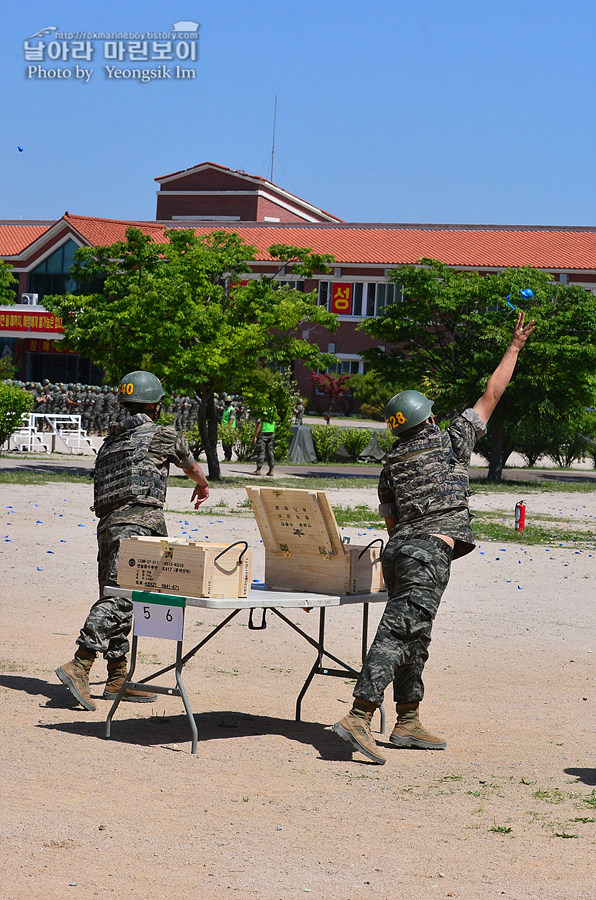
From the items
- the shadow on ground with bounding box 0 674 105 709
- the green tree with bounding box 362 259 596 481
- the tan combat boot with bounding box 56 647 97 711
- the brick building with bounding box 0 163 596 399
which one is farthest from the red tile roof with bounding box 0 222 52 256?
the tan combat boot with bounding box 56 647 97 711

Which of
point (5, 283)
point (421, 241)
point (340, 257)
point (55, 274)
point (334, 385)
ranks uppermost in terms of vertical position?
point (421, 241)

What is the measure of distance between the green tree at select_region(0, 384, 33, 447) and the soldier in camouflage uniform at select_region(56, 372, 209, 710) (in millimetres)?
19689

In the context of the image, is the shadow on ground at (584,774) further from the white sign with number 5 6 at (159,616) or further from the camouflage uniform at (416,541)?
the white sign with number 5 6 at (159,616)

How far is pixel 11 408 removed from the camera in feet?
89.2

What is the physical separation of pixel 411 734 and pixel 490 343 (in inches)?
903

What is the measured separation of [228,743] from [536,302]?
922 inches

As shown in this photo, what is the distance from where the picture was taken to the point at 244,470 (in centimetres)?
2764

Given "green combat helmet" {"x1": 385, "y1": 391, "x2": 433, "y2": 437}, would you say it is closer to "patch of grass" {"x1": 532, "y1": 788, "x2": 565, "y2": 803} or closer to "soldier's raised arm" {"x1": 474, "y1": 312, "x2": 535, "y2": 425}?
"soldier's raised arm" {"x1": 474, "y1": 312, "x2": 535, "y2": 425}

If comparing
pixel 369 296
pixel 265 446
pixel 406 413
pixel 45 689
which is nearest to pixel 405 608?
pixel 406 413

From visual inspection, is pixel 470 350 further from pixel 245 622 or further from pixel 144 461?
pixel 144 461

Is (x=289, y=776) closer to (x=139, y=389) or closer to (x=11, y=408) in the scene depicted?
(x=139, y=389)

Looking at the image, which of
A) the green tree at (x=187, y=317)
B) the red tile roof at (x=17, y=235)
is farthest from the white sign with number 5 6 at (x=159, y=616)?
the red tile roof at (x=17, y=235)

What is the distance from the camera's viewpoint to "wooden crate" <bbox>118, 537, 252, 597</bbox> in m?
6.33

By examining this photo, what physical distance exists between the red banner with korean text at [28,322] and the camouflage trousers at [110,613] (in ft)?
143
